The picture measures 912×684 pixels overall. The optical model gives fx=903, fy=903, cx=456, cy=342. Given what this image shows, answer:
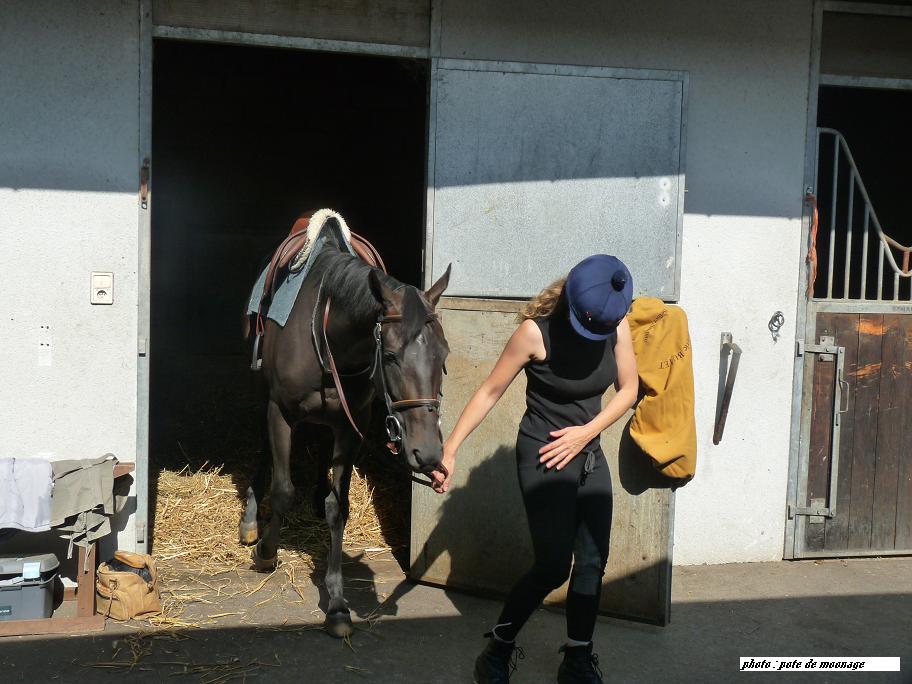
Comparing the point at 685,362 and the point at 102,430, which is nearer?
the point at 685,362

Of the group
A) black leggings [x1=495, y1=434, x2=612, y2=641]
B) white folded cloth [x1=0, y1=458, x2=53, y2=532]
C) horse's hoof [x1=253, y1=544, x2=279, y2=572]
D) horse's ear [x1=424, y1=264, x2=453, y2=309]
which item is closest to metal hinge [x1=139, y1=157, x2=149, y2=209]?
white folded cloth [x1=0, y1=458, x2=53, y2=532]

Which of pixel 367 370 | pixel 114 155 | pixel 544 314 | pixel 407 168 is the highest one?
pixel 407 168

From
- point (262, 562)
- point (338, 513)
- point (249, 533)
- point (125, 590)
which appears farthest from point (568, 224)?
point (125, 590)

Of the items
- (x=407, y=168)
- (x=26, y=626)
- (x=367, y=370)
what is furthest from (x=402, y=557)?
(x=407, y=168)

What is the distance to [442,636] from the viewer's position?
12.4 ft

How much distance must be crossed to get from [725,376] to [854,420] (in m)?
0.83

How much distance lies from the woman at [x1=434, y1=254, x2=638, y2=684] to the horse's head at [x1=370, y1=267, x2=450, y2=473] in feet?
0.36

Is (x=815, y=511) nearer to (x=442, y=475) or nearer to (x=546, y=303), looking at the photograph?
(x=546, y=303)

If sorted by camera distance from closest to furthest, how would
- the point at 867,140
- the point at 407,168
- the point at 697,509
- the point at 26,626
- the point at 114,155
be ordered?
1. the point at 26,626
2. the point at 114,155
3. the point at 697,509
4. the point at 867,140
5. the point at 407,168

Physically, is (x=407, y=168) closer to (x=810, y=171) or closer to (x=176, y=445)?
(x=176, y=445)

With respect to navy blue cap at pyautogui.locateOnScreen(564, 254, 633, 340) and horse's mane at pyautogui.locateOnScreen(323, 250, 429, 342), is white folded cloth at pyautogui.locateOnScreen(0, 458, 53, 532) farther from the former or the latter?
navy blue cap at pyautogui.locateOnScreen(564, 254, 633, 340)

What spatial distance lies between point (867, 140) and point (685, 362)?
13.7 feet

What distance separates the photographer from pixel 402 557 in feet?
15.8

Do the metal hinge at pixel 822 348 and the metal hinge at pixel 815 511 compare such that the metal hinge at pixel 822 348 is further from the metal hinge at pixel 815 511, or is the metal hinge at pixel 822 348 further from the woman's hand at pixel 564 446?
the woman's hand at pixel 564 446
